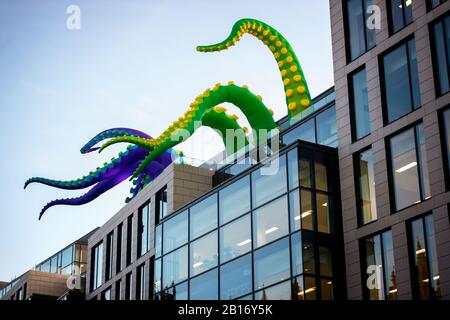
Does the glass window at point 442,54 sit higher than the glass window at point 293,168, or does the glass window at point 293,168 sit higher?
the glass window at point 442,54

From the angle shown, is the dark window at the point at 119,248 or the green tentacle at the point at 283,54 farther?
the dark window at the point at 119,248

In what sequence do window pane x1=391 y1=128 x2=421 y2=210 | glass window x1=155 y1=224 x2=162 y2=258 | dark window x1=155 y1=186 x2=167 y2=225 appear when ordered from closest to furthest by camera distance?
window pane x1=391 y1=128 x2=421 y2=210
glass window x1=155 y1=224 x2=162 y2=258
dark window x1=155 y1=186 x2=167 y2=225

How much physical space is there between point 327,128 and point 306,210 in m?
5.37

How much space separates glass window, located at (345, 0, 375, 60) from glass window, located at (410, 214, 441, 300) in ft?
28.3

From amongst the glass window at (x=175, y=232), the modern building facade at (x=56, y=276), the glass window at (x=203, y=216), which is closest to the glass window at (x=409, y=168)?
the glass window at (x=203, y=216)

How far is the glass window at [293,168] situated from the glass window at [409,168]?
3.78 m

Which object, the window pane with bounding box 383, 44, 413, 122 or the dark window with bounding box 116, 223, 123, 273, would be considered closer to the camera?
the window pane with bounding box 383, 44, 413, 122

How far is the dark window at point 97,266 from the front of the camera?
193 ft

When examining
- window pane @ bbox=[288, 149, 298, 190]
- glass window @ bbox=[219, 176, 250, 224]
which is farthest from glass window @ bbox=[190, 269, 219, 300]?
window pane @ bbox=[288, 149, 298, 190]

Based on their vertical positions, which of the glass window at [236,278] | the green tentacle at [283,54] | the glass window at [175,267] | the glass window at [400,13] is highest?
the green tentacle at [283,54]

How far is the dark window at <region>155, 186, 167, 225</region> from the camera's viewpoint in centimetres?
4909

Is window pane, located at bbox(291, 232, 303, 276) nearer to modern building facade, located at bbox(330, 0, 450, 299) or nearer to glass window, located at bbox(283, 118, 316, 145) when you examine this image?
modern building facade, located at bbox(330, 0, 450, 299)

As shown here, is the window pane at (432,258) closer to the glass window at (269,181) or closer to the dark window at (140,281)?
the glass window at (269,181)
